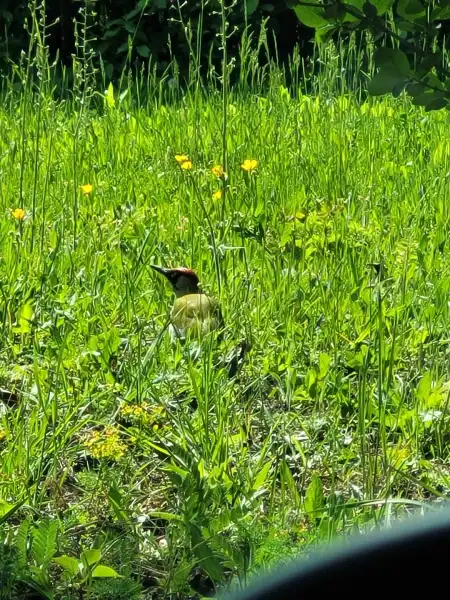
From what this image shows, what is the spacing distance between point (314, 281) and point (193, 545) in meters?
1.42

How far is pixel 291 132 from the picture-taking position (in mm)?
4949

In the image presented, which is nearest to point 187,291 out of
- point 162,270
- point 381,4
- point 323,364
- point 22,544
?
point 162,270

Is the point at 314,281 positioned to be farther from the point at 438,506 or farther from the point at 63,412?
the point at 438,506

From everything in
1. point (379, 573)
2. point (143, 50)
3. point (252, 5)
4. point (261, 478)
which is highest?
point (379, 573)

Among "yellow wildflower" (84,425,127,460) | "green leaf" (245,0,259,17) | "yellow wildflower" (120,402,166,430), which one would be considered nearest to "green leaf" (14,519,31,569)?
"yellow wildflower" (84,425,127,460)

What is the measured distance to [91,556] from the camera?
6.83 feet

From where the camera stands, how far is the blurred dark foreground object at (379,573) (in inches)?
39.5

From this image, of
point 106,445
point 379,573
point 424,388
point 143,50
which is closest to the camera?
point 379,573

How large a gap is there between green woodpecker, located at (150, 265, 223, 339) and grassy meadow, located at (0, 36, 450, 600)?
2.2 inches

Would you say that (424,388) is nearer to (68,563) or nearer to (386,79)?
(386,79)

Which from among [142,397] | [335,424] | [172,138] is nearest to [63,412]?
[142,397]

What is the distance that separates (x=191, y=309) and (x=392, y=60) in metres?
1.18

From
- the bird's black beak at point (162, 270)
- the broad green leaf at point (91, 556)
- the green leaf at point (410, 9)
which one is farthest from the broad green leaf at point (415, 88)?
the bird's black beak at point (162, 270)

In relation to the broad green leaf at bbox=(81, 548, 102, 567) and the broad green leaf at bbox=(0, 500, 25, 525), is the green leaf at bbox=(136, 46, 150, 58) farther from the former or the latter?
the broad green leaf at bbox=(81, 548, 102, 567)
